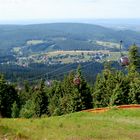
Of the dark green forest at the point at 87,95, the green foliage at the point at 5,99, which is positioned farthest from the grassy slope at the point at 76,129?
the green foliage at the point at 5,99

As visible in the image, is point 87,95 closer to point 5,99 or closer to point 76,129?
point 5,99

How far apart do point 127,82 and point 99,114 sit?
40.4 m

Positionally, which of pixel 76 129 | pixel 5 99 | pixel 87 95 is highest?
pixel 76 129

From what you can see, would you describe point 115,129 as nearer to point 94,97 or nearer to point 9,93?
point 94,97

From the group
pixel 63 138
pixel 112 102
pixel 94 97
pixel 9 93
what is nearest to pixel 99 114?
pixel 63 138

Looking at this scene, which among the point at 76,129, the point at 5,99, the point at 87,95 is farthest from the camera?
the point at 5,99

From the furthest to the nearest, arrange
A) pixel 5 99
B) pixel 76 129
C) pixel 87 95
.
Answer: pixel 5 99, pixel 87 95, pixel 76 129

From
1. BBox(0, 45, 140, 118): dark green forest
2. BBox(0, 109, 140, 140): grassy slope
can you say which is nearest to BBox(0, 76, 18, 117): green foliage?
BBox(0, 45, 140, 118): dark green forest

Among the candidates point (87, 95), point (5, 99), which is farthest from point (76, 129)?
point (5, 99)

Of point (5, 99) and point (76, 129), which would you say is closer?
point (76, 129)

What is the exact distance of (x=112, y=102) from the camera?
69312 millimetres

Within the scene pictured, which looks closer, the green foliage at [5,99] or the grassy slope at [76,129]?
the grassy slope at [76,129]

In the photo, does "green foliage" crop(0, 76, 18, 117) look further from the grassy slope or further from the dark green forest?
the grassy slope

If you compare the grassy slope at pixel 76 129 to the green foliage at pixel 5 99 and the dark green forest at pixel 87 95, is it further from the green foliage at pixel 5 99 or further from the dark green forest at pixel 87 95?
the green foliage at pixel 5 99
